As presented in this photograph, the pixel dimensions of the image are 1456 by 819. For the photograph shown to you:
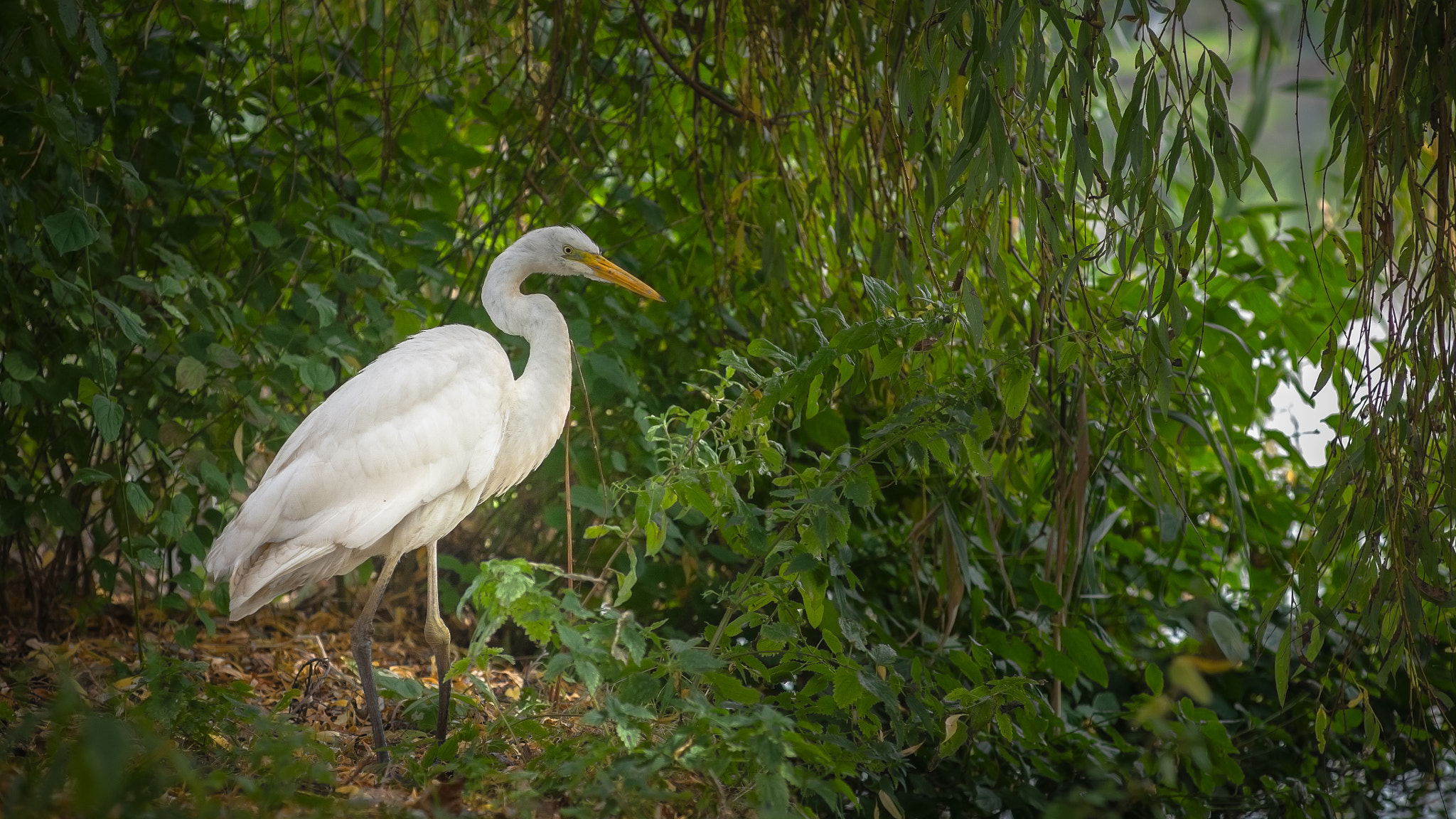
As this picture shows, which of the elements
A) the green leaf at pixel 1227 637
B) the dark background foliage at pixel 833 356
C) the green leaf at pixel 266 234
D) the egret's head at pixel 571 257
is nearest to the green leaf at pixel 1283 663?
the dark background foliage at pixel 833 356

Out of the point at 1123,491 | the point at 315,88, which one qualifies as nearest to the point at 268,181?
the point at 315,88

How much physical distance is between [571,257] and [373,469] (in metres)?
0.79

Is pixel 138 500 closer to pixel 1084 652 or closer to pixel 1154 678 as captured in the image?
pixel 1084 652

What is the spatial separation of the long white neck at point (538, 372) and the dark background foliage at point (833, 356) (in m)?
0.22

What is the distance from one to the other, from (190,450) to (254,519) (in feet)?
1.98

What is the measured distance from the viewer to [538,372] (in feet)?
9.25

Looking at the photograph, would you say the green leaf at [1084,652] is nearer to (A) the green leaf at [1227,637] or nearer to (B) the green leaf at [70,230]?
(A) the green leaf at [1227,637]

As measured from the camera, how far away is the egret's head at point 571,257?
2871 millimetres

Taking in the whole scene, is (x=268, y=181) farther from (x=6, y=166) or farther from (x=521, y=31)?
(x=521, y=31)

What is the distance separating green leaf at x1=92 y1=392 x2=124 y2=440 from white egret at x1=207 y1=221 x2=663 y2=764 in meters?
0.34

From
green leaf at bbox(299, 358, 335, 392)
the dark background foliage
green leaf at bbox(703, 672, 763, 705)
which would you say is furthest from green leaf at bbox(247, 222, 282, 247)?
green leaf at bbox(703, 672, 763, 705)

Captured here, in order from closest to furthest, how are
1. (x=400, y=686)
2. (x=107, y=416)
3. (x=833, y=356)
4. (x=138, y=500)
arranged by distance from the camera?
(x=833, y=356) → (x=107, y=416) → (x=138, y=500) → (x=400, y=686)

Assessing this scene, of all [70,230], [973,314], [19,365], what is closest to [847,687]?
[973,314]

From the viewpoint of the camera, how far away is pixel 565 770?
1.80 m
